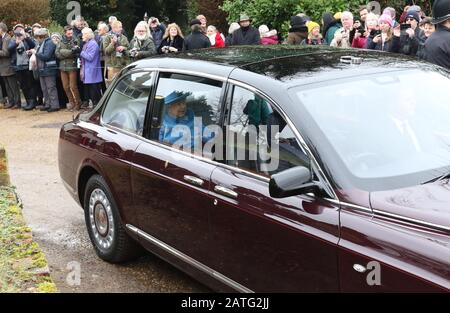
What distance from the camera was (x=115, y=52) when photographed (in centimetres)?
1223

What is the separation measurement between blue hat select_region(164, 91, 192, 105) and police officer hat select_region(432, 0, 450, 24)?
3.42 meters

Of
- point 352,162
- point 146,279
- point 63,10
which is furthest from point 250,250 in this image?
point 63,10

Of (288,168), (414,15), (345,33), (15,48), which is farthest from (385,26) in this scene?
(15,48)

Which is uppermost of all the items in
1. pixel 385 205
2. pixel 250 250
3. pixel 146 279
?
pixel 385 205

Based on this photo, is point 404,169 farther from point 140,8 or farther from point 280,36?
point 140,8

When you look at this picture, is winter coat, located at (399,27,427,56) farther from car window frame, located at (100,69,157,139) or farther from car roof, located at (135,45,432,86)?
car window frame, located at (100,69,157,139)

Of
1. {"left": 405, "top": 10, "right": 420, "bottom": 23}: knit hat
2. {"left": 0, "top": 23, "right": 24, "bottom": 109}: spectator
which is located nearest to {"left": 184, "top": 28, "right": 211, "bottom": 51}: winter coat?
{"left": 405, "top": 10, "right": 420, "bottom": 23}: knit hat

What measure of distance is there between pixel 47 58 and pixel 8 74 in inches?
77.3

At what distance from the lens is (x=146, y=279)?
4859mm

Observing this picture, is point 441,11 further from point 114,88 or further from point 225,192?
point 225,192

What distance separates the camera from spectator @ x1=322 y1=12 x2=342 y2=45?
10234 millimetres

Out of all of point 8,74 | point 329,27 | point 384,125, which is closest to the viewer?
point 384,125

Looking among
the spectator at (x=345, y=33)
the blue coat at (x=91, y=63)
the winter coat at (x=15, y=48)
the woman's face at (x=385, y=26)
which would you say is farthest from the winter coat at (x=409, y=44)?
the winter coat at (x=15, y=48)
